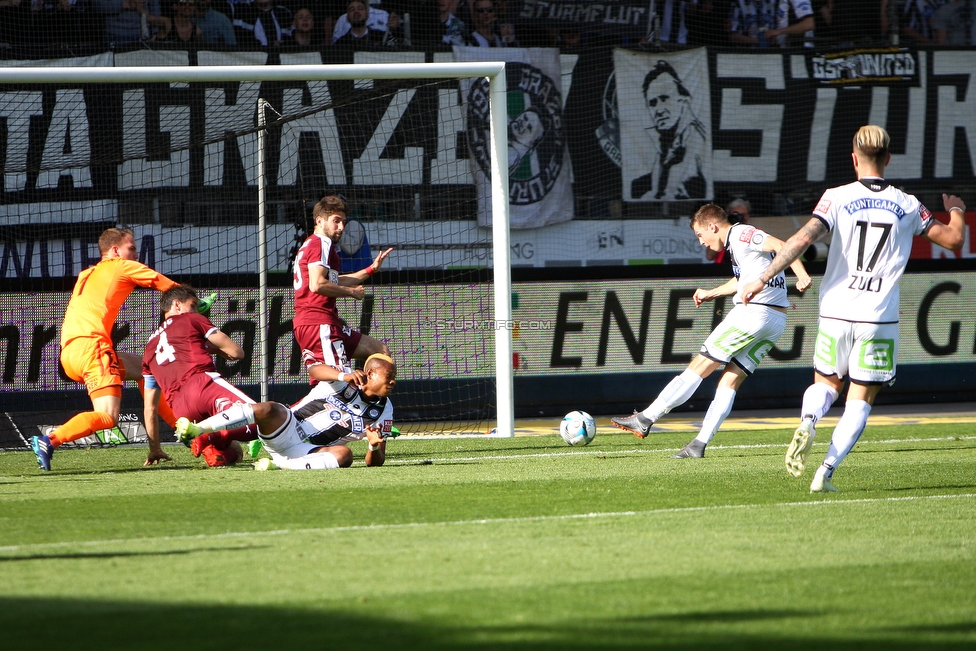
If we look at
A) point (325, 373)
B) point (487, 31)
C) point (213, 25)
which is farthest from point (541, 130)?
point (325, 373)

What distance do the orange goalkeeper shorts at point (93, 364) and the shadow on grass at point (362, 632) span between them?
4.86m

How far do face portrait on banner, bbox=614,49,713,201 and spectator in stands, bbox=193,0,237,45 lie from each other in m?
5.21

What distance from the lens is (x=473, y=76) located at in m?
10.9

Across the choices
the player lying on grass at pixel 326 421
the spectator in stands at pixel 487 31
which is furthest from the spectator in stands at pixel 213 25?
the player lying on grass at pixel 326 421

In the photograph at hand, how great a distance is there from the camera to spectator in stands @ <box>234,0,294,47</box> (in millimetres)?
15469

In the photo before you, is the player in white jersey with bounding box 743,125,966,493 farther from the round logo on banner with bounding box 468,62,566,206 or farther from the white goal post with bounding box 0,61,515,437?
the round logo on banner with bounding box 468,62,566,206

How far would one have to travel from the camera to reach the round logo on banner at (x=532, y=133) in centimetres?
1541

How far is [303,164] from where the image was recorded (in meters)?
13.9

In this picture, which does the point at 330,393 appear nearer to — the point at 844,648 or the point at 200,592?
the point at 200,592

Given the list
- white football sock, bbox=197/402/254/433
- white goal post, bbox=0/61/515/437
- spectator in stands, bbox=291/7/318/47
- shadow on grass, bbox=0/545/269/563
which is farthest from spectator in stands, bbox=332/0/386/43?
shadow on grass, bbox=0/545/269/563

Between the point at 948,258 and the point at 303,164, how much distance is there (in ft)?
27.9

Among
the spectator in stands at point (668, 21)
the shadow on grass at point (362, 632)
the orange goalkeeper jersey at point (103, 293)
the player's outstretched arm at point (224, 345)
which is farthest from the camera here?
the spectator in stands at point (668, 21)

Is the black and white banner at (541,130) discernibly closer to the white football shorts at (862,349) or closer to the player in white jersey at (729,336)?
the player in white jersey at (729,336)

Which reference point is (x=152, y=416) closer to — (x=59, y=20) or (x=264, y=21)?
(x=59, y=20)
